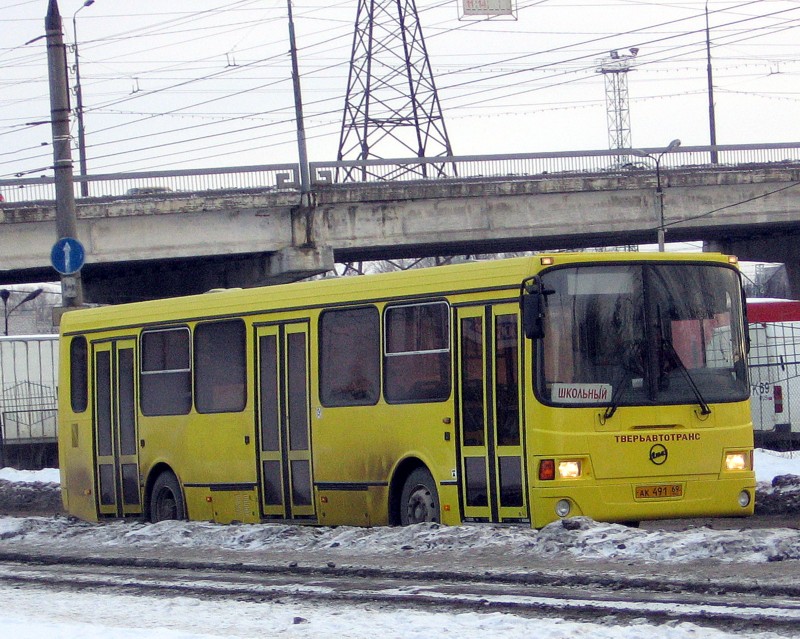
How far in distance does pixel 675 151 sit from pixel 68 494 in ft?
92.3

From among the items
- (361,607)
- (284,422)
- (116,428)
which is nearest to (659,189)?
(116,428)

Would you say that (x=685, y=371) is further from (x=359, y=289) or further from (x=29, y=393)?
(x=29, y=393)

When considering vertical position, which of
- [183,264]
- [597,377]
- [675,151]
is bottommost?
[597,377]

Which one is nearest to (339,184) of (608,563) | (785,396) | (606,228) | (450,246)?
(450,246)

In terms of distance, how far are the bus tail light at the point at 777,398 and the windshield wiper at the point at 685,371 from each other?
17.4 m

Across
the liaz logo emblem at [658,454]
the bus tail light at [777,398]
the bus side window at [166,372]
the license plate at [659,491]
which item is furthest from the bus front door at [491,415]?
the bus tail light at [777,398]

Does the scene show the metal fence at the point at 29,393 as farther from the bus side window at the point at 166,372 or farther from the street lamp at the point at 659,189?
the bus side window at the point at 166,372

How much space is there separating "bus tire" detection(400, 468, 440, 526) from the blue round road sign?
283 inches

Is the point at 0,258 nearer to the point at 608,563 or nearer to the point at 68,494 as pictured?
the point at 68,494

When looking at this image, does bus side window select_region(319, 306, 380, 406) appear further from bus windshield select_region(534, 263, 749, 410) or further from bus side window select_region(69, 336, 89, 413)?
bus side window select_region(69, 336, 89, 413)

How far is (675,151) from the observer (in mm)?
41719

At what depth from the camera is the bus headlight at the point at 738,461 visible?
39.1 feet

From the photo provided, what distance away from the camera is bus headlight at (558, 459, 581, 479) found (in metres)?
11.3

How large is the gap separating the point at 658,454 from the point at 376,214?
91.0 feet
